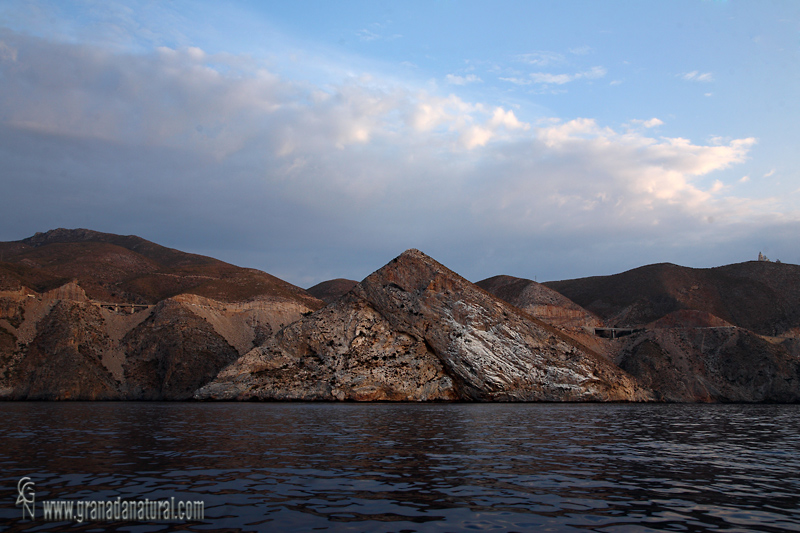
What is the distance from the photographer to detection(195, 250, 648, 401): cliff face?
2911 inches

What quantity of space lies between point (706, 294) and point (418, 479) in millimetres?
188085

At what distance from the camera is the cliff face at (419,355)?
73938 mm

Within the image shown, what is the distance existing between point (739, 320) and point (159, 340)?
154 m

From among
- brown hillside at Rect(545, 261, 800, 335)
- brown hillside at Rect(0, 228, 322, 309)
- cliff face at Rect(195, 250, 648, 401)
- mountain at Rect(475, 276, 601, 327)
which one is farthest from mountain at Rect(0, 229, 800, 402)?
brown hillside at Rect(545, 261, 800, 335)

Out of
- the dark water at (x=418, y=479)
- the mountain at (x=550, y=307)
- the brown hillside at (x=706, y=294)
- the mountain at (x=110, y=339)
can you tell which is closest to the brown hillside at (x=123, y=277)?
the mountain at (x=110, y=339)

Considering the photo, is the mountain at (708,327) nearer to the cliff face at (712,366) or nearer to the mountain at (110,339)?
the cliff face at (712,366)

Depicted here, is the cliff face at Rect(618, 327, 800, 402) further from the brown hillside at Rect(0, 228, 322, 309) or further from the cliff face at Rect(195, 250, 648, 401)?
the brown hillside at Rect(0, 228, 322, 309)

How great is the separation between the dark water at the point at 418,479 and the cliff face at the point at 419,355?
47187 millimetres

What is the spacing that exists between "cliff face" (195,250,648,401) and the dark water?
155 ft

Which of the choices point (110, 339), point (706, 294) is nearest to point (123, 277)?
point (110, 339)

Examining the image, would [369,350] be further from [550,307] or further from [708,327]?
[550,307]

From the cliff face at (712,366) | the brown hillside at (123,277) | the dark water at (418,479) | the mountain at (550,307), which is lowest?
the cliff face at (712,366)

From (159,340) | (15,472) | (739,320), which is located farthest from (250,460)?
(739,320)

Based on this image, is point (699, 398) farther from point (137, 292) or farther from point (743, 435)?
point (137, 292)
